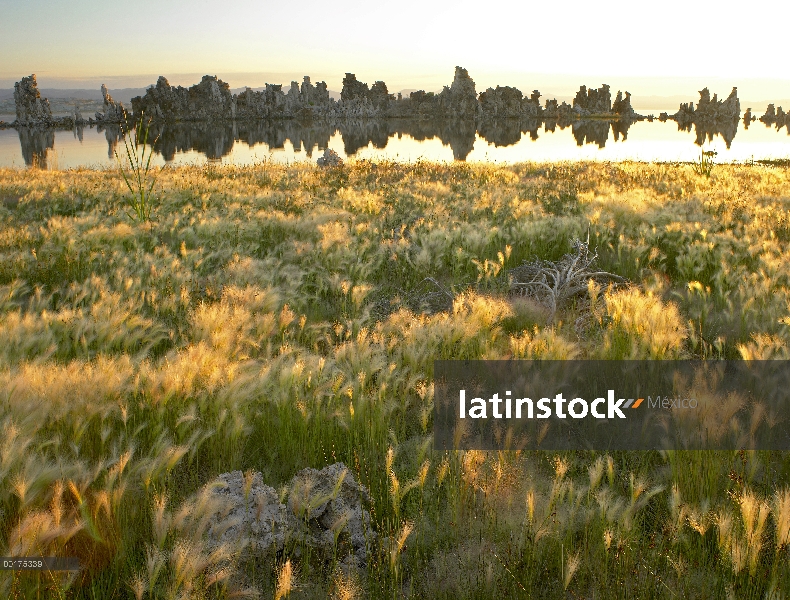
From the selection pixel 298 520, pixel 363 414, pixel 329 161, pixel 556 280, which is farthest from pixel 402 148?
pixel 298 520

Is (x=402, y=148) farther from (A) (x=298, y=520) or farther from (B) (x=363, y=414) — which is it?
(A) (x=298, y=520)

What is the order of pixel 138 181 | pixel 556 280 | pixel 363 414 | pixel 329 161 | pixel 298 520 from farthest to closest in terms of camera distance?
pixel 329 161
pixel 138 181
pixel 556 280
pixel 363 414
pixel 298 520

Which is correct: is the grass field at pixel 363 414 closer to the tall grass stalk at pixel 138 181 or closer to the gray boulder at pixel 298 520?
the gray boulder at pixel 298 520

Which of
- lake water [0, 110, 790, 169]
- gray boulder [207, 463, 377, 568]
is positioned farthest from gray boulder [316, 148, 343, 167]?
gray boulder [207, 463, 377, 568]

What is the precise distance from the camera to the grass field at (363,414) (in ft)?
7.12

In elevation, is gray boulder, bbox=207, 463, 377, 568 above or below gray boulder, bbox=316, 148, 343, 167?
below

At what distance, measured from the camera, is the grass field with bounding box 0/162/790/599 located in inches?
85.4

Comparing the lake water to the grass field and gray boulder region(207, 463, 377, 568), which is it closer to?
the grass field

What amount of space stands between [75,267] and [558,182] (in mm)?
13748

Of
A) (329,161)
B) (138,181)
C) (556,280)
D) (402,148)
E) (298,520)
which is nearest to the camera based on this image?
(298,520)

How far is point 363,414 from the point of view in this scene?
3387 millimetres

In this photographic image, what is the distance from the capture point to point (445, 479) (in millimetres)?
2902

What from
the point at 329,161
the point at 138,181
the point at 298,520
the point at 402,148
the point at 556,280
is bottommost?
the point at 298,520

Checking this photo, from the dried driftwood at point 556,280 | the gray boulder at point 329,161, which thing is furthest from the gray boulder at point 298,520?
the gray boulder at point 329,161
